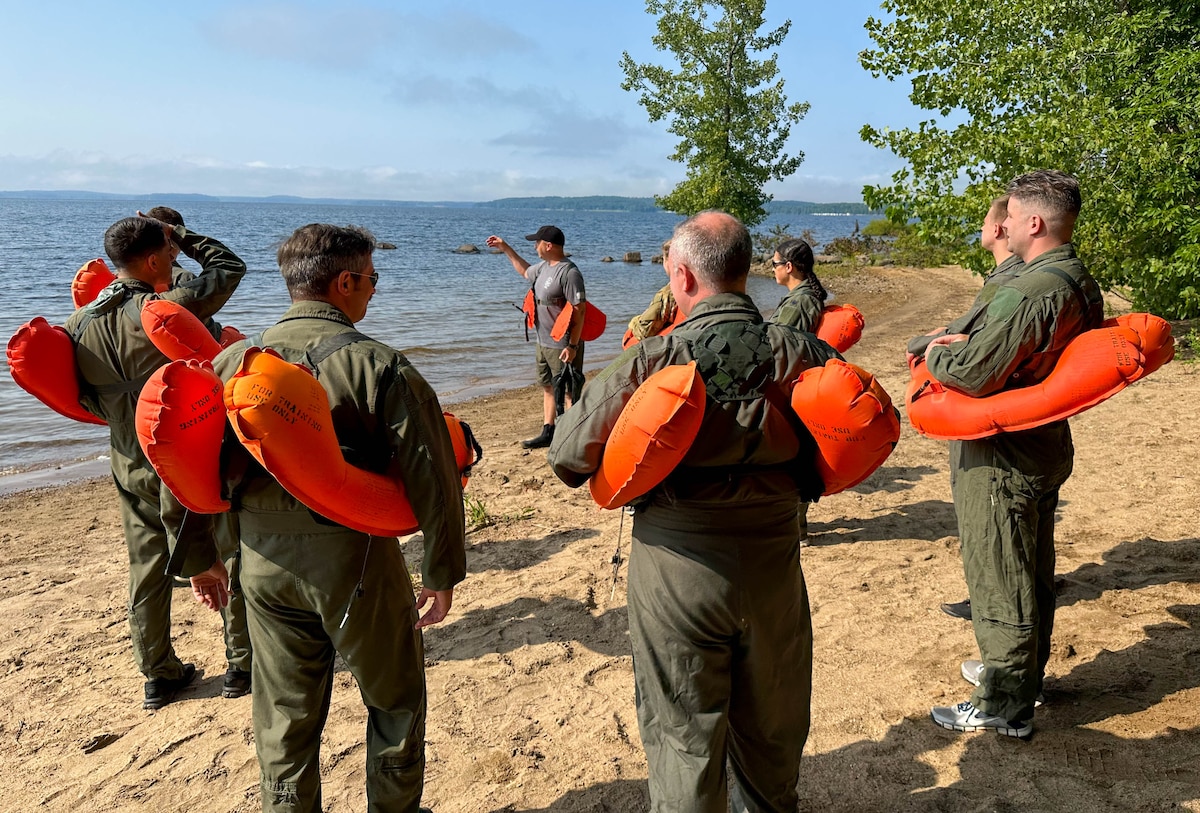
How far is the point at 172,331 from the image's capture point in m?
3.61

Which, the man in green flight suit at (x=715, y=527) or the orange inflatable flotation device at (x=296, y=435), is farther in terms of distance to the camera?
the man in green flight suit at (x=715, y=527)

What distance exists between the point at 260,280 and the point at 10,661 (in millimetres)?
29116

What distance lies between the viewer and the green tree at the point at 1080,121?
390 inches

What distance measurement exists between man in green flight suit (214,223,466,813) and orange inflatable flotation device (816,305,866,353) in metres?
3.47

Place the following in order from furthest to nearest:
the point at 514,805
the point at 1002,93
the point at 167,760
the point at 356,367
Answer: the point at 1002,93, the point at 167,760, the point at 514,805, the point at 356,367

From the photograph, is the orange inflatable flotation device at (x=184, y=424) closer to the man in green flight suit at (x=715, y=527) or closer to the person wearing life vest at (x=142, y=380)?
the man in green flight suit at (x=715, y=527)

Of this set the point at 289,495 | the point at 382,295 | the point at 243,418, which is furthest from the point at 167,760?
the point at 382,295

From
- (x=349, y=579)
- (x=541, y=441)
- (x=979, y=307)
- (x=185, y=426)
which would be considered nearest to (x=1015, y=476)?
(x=979, y=307)

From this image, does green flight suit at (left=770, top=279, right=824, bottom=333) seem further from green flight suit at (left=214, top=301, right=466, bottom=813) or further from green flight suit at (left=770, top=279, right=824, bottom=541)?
green flight suit at (left=214, top=301, right=466, bottom=813)

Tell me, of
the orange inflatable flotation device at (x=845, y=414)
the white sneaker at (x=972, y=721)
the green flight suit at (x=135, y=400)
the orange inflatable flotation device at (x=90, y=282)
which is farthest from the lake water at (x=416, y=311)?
the white sneaker at (x=972, y=721)

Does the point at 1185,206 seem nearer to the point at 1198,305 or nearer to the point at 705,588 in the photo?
the point at 1198,305

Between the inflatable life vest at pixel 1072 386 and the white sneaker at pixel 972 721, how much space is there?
52.7 inches

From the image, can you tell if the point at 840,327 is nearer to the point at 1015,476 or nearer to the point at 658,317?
the point at 658,317

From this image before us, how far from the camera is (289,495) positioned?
2.63 metres
